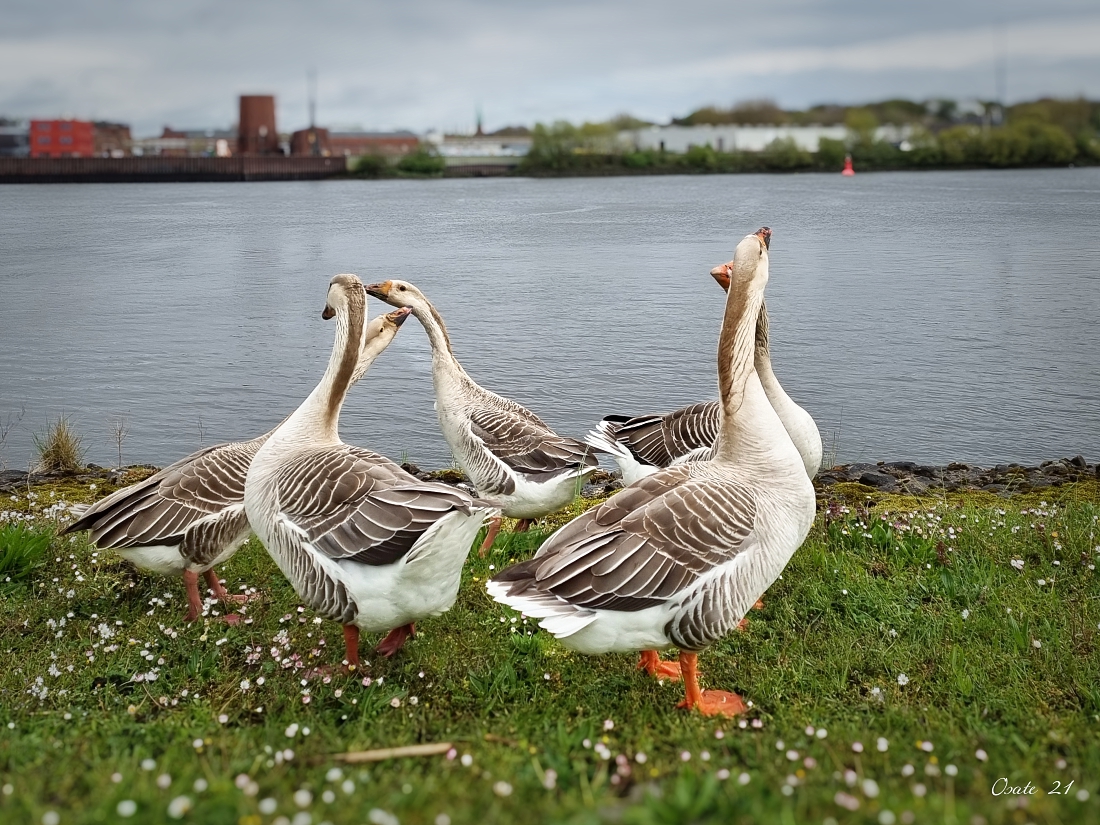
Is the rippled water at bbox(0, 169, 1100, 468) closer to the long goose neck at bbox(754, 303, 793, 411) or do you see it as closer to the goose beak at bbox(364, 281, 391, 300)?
the goose beak at bbox(364, 281, 391, 300)

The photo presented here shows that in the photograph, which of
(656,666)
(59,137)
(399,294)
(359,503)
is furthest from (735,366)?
(59,137)

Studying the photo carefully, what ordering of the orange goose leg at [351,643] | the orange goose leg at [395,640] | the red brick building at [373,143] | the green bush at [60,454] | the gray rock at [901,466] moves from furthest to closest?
the red brick building at [373,143] → the gray rock at [901,466] → the green bush at [60,454] → the orange goose leg at [395,640] → the orange goose leg at [351,643]

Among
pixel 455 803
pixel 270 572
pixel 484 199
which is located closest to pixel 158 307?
pixel 270 572

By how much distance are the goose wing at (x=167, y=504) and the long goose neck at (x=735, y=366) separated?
2801 mm

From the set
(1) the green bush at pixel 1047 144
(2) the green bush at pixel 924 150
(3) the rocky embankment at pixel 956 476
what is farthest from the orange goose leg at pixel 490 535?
(2) the green bush at pixel 924 150

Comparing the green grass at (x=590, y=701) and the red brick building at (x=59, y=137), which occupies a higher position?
the red brick building at (x=59, y=137)

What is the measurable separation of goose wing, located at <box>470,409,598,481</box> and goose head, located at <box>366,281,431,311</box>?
0.99 m

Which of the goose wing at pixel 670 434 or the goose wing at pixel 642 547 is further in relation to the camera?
the goose wing at pixel 670 434

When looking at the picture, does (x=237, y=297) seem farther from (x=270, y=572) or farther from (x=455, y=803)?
(x=455, y=803)

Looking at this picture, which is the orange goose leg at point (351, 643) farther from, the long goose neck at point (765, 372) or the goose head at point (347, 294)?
the long goose neck at point (765, 372)

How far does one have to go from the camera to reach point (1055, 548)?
6.00m

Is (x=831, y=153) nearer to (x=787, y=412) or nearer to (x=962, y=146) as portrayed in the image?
(x=962, y=146)

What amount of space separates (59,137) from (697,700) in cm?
2909

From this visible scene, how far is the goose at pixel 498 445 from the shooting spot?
6734mm
